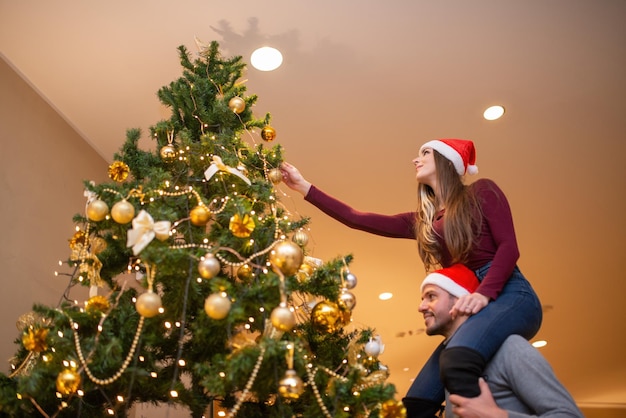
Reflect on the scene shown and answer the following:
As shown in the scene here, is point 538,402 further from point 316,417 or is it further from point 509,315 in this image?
point 316,417

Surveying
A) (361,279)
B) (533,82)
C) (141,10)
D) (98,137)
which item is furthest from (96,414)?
(361,279)

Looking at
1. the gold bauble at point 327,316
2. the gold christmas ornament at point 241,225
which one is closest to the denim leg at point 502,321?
the gold bauble at point 327,316

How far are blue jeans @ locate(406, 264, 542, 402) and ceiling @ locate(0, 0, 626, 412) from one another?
49.5 inches

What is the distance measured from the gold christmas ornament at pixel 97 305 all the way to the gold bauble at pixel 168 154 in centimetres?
48

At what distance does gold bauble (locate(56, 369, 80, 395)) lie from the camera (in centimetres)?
124

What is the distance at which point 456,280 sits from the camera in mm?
1707

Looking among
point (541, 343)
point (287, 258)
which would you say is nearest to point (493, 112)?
point (287, 258)

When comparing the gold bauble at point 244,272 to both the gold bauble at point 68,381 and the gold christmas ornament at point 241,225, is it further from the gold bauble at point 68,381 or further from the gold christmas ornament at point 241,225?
the gold bauble at point 68,381

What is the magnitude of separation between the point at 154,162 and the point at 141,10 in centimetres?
87

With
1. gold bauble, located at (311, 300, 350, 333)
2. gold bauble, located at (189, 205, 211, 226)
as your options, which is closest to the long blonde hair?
gold bauble, located at (311, 300, 350, 333)

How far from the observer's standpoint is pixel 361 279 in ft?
14.5

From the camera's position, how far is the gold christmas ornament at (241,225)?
1.38 meters

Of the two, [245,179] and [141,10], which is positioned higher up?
[141,10]

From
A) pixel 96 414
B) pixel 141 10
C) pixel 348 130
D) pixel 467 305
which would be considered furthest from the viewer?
pixel 348 130
